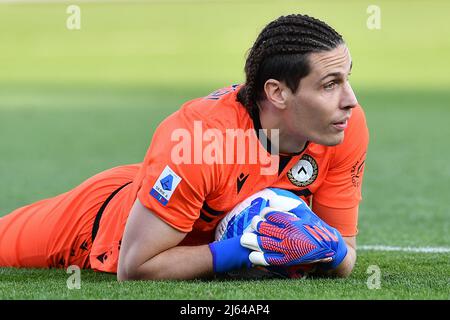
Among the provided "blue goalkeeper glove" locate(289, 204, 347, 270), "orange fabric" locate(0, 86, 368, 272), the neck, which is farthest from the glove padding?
the neck

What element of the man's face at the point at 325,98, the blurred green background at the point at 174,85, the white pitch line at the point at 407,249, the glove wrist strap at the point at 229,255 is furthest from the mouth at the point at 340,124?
the white pitch line at the point at 407,249

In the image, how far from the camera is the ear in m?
4.44

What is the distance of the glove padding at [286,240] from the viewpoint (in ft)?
14.2

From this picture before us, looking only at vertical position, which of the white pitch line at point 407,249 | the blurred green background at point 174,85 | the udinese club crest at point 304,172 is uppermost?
the udinese club crest at point 304,172

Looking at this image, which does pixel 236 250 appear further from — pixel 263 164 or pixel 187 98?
pixel 187 98

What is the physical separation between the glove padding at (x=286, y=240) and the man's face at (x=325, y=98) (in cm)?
A: 37

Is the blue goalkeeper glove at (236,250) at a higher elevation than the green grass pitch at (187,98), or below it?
higher

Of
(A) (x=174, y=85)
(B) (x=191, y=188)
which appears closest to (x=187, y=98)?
(A) (x=174, y=85)

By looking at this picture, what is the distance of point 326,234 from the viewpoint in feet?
14.4

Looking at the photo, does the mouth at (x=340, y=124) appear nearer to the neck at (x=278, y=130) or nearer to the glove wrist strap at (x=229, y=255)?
the neck at (x=278, y=130)

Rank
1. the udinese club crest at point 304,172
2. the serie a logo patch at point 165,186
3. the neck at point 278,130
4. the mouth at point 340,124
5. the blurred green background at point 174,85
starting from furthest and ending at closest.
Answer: the blurred green background at point 174,85 < the udinese club crest at point 304,172 < the neck at point 278,130 < the mouth at point 340,124 < the serie a logo patch at point 165,186

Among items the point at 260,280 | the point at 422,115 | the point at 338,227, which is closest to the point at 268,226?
the point at 260,280

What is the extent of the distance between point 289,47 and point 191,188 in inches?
28.9
